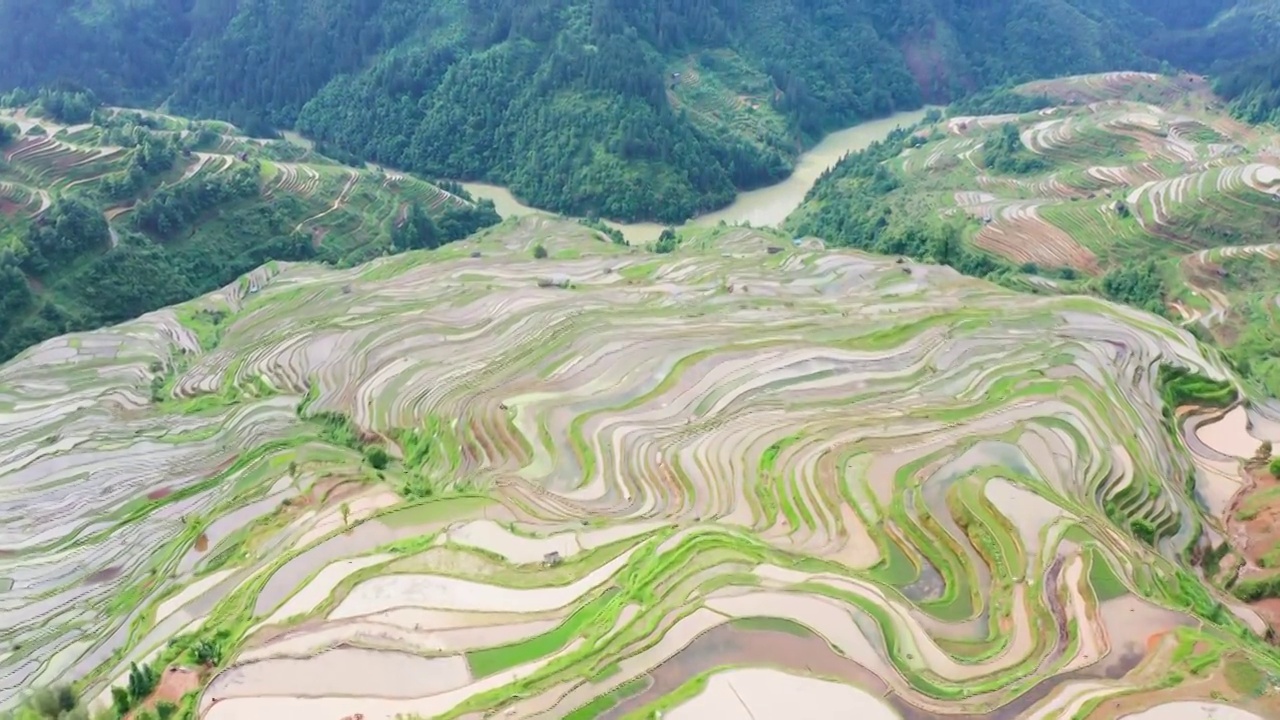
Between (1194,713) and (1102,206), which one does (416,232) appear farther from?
(1194,713)

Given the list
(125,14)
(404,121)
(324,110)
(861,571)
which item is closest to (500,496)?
(861,571)

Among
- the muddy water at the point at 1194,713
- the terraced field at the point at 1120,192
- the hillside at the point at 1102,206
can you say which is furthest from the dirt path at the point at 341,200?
the muddy water at the point at 1194,713

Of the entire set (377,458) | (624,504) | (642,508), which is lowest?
(377,458)

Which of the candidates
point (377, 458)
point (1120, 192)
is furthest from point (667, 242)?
point (377, 458)

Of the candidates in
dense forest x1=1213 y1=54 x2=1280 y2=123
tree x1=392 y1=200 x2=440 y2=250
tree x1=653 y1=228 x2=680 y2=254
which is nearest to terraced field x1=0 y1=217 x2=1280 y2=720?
tree x1=653 y1=228 x2=680 y2=254

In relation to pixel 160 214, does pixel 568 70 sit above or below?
above

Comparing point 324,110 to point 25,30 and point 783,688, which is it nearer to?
point 25,30

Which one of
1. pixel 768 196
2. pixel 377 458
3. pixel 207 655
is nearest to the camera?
pixel 207 655
